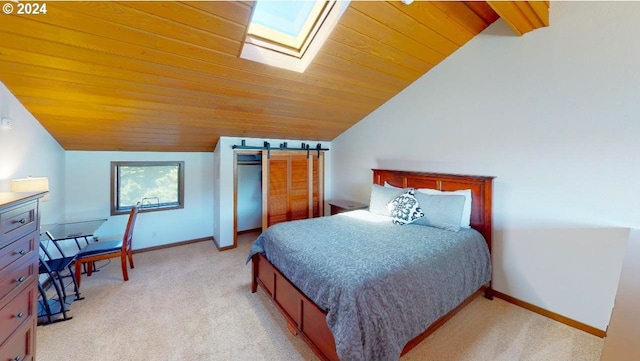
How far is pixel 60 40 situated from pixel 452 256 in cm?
345

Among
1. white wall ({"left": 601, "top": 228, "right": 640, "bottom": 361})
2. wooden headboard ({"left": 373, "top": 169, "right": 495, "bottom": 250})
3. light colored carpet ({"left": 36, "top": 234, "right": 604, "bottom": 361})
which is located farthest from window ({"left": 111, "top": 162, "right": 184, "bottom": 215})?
white wall ({"left": 601, "top": 228, "right": 640, "bottom": 361})

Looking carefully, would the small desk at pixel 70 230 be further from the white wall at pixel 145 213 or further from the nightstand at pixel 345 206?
the nightstand at pixel 345 206

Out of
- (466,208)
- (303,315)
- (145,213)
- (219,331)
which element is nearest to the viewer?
(303,315)

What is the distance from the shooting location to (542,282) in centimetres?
243

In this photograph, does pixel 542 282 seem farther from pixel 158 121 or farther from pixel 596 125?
pixel 158 121

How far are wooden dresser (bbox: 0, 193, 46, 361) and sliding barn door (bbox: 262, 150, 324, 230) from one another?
2879mm

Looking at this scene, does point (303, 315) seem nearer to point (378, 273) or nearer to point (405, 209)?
point (378, 273)

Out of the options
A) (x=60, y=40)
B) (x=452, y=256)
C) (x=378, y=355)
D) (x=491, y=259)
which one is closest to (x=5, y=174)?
(x=60, y=40)

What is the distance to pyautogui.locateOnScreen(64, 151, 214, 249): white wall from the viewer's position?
359 centimetres

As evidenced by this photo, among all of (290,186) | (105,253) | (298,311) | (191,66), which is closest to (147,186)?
(105,253)

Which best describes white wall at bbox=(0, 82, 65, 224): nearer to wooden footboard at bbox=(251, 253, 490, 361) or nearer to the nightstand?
wooden footboard at bbox=(251, 253, 490, 361)

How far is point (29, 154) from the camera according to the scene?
2.63 m

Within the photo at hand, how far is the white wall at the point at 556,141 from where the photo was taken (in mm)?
2023

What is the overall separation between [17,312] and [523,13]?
4.17 meters
